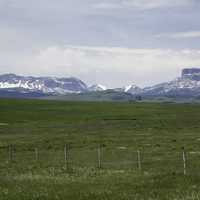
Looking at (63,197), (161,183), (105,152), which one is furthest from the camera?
(105,152)

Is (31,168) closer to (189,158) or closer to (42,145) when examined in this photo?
(189,158)

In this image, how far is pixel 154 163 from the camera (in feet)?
172

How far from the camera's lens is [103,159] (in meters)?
57.8

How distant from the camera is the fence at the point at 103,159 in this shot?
160 feet

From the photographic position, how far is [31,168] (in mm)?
45625

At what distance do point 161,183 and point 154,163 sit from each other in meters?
20.2

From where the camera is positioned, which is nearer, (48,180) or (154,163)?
(48,180)

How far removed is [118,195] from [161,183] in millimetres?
6049

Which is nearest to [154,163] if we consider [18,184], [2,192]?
[18,184]

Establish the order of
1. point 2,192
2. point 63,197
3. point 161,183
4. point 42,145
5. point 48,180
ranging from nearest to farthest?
1. point 63,197
2. point 2,192
3. point 161,183
4. point 48,180
5. point 42,145

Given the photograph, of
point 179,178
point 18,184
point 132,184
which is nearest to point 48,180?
point 18,184

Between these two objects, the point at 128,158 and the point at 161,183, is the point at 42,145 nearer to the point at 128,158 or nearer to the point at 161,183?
the point at 128,158

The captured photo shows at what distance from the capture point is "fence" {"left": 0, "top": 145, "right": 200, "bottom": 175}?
48.8 m

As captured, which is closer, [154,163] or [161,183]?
[161,183]
